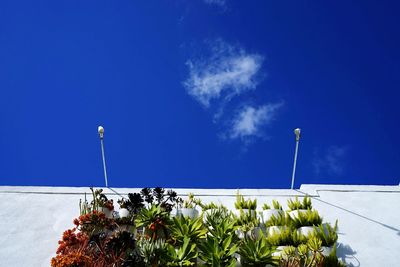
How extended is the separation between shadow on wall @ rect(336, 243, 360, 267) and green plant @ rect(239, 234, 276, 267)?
136cm

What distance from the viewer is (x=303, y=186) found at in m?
9.38

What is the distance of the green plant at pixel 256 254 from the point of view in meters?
6.36

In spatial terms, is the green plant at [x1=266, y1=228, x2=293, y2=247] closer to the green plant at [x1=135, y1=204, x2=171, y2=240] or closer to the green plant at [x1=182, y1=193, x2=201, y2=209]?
the green plant at [x1=135, y1=204, x2=171, y2=240]

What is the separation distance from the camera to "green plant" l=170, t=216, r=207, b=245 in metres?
6.94

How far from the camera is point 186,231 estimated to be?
22.8 feet

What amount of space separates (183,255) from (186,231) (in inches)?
23.2

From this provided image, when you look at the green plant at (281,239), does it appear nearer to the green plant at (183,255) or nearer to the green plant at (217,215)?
the green plant at (217,215)

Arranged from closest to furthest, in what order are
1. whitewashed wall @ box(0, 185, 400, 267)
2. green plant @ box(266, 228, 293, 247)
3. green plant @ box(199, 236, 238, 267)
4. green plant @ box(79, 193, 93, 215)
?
green plant @ box(199, 236, 238, 267), green plant @ box(266, 228, 293, 247), whitewashed wall @ box(0, 185, 400, 267), green plant @ box(79, 193, 93, 215)

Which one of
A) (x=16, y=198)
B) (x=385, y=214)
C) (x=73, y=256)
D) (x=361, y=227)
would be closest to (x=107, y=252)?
(x=73, y=256)

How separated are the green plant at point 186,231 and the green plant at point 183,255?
0.87ft

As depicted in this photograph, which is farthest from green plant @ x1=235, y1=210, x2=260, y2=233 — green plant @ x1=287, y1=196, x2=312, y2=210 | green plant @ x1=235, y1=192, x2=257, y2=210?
green plant @ x1=287, y1=196, x2=312, y2=210

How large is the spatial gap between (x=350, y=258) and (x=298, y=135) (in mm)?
3110

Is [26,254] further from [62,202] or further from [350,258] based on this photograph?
[350,258]

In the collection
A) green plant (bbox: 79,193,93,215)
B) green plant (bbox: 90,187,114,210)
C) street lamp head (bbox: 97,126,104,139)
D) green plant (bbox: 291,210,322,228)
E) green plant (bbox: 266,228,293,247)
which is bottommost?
green plant (bbox: 266,228,293,247)
